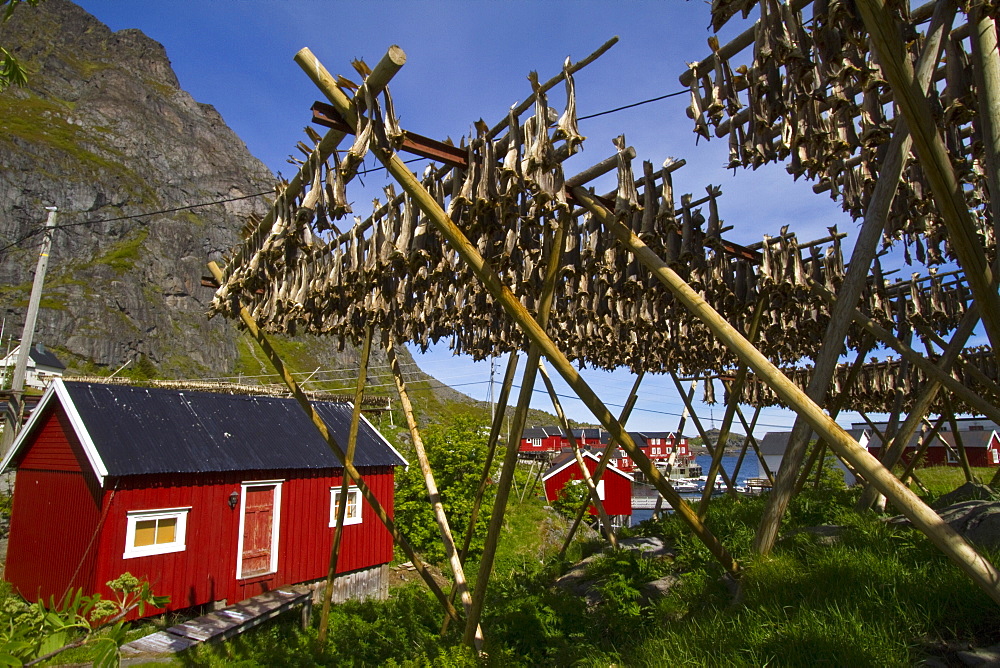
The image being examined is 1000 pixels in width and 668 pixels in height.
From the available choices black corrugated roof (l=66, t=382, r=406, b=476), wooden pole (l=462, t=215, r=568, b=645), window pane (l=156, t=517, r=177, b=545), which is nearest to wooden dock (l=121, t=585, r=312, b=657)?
window pane (l=156, t=517, r=177, b=545)

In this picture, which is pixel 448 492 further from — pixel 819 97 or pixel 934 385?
pixel 819 97

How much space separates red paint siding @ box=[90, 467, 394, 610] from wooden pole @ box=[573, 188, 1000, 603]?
1129 cm

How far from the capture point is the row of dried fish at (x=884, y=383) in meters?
10.7

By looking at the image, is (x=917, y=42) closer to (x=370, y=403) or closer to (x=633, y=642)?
(x=633, y=642)

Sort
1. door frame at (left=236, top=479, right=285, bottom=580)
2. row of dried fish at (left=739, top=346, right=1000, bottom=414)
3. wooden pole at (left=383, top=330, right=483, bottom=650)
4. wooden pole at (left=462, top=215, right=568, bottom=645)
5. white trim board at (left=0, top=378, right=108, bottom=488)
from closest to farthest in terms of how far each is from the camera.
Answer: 1. wooden pole at (left=462, top=215, right=568, bottom=645)
2. wooden pole at (left=383, top=330, right=483, bottom=650)
3. row of dried fish at (left=739, top=346, right=1000, bottom=414)
4. white trim board at (left=0, top=378, right=108, bottom=488)
5. door frame at (left=236, top=479, right=285, bottom=580)

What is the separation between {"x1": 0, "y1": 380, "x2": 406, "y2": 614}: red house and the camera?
12.4m

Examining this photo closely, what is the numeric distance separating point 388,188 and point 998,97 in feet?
13.7

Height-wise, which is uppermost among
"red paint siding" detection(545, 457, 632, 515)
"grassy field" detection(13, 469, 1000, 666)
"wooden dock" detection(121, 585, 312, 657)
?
"grassy field" detection(13, 469, 1000, 666)

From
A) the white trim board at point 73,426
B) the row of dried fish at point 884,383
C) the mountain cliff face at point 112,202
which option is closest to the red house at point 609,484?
the row of dried fish at point 884,383

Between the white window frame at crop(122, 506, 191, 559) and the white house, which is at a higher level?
the white house

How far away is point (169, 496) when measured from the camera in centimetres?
1312

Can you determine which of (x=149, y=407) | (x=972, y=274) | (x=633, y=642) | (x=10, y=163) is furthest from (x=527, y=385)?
(x=10, y=163)

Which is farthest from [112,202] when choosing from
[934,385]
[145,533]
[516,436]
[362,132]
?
[934,385]

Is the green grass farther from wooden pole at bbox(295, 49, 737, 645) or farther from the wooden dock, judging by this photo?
the wooden dock
